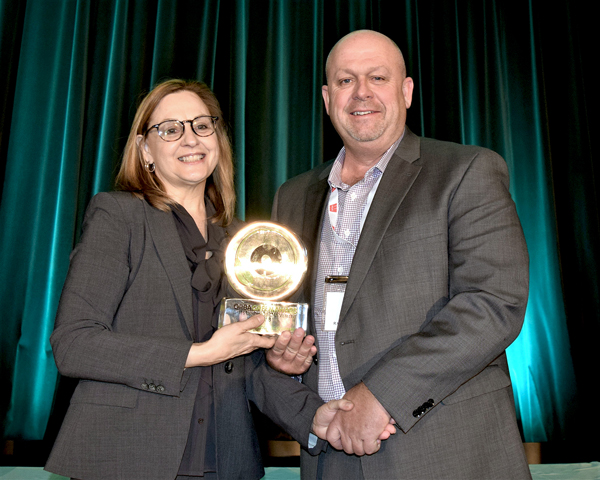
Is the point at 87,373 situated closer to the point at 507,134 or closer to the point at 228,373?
the point at 228,373

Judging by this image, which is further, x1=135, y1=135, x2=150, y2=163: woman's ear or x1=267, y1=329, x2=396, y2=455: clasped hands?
x1=135, y1=135, x2=150, y2=163: woman's ear

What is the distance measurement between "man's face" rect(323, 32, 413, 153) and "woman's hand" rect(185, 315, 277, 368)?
0.81 m

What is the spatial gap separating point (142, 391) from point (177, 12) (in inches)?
115

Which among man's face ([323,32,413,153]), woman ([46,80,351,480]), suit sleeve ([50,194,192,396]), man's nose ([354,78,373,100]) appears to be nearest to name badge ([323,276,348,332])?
woman ([46,80,351,480])

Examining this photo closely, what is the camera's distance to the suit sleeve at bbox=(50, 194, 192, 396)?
4.43ft

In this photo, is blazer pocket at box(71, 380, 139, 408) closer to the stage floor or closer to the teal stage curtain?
the stage floor

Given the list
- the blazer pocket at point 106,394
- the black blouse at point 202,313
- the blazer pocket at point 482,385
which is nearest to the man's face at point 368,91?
the black blouse at point 202,313

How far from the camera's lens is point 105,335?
1381mm

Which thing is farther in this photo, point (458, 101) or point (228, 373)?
point (458, 101)

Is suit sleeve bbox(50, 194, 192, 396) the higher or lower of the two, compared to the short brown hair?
lower

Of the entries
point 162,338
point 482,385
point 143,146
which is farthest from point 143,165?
point 482,385

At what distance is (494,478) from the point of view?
1.35 meters

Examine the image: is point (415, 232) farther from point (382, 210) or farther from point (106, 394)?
point (106, 394)

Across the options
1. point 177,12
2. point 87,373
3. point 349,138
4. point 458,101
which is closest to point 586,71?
point 458,101
